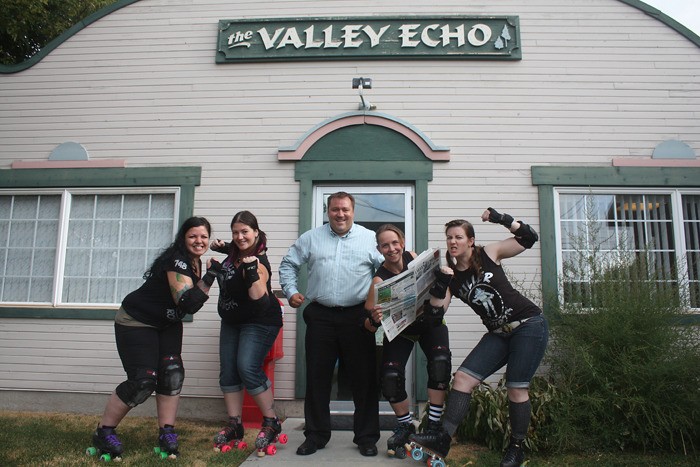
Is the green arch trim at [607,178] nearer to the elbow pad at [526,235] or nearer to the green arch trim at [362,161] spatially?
the green arch trim at [362,161]

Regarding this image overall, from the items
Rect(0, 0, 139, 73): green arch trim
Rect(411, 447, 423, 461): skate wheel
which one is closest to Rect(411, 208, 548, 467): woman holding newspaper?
Rect(411, 447, 423, 461): skate wheel

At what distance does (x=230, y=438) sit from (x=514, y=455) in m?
2.04

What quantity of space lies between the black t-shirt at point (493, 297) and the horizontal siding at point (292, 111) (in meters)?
1.97

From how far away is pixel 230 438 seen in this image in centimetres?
416

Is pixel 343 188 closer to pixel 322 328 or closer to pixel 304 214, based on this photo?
pixel 304 214

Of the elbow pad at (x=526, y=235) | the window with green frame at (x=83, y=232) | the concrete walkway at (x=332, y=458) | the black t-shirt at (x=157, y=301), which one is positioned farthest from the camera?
the window with green frame at (x=83, y=232)

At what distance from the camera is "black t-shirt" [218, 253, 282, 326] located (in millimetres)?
3938

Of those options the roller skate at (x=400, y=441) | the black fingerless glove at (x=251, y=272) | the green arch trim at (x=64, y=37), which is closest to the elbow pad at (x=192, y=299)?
the black fingerless glove at (x=251, y=272)

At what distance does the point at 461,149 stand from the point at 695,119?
99.8 inches

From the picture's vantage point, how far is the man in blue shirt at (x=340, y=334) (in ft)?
12.9

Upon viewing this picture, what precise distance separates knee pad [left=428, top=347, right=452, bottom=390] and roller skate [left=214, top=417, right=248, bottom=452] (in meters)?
→ 1.48

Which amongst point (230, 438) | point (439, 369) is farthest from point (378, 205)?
point (230, 438)

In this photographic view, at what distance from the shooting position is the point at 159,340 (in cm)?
405

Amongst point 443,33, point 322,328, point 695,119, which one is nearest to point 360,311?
point 322,328
